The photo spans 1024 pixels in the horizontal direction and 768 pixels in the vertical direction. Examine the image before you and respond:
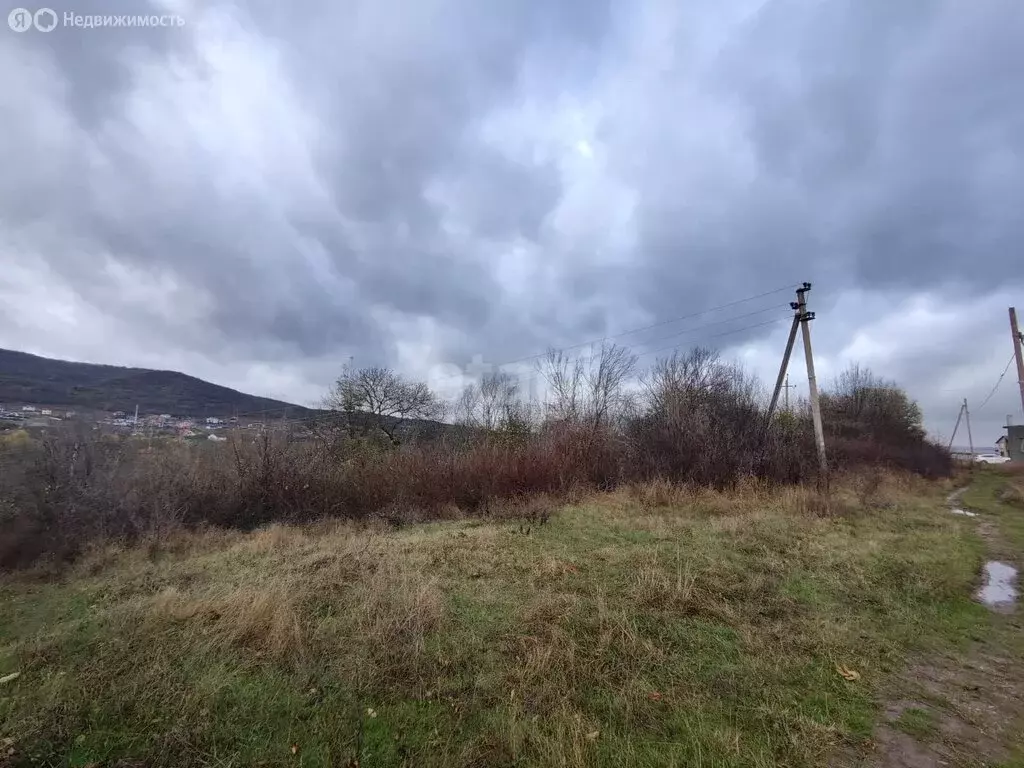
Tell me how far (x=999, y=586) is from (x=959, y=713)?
531 centimetres

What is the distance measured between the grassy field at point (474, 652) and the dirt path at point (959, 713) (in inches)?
5.4

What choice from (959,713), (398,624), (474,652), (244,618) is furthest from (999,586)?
(244,618)

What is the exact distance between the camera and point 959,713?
383 cm

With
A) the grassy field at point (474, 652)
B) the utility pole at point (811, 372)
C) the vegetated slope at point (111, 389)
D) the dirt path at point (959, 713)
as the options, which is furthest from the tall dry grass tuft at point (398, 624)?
the utility pole at point (811, 372)

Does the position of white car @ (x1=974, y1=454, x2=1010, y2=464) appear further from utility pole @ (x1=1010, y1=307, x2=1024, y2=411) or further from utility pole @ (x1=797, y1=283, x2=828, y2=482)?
utility pole @ (x1=797, y1=283, x2=828, y2=482)

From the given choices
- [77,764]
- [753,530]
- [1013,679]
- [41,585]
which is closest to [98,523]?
[41,585]

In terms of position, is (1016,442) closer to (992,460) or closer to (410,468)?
(992,460)

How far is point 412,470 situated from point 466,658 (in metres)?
12.2

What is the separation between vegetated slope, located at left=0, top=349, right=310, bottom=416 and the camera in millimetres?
14234

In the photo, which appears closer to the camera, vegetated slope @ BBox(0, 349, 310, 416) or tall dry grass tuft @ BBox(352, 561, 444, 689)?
tall dry grass tuft @ BBox(352, 561, 444, 689)

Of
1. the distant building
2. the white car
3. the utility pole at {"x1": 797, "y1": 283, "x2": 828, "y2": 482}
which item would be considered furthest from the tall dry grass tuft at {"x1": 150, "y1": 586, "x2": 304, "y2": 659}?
the distant building

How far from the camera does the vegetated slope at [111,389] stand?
46.7ft

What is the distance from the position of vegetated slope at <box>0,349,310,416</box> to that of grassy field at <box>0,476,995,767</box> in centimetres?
742

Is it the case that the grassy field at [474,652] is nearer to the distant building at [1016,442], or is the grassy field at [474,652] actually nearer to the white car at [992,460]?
the white car at [992,460]
